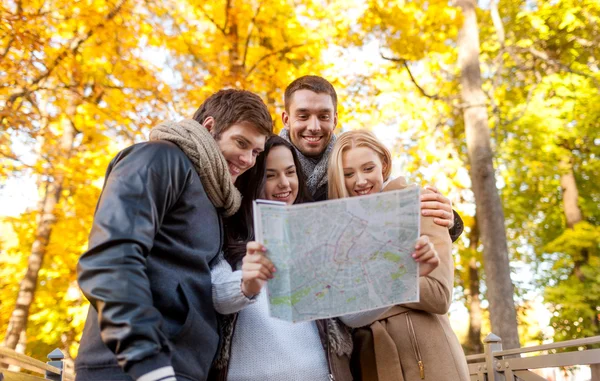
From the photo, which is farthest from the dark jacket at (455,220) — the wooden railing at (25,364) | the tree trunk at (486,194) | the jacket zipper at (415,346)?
the tree trunk at (486,194)

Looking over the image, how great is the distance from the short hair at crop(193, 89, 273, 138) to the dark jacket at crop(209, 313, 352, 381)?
711 mm

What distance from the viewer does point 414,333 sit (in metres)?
2.61

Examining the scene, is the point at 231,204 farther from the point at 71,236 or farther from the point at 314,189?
the point at 71,236

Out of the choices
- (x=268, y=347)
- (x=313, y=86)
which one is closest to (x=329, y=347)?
(x=268, y=347)

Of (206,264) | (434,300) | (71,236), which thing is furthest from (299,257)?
(71,236)

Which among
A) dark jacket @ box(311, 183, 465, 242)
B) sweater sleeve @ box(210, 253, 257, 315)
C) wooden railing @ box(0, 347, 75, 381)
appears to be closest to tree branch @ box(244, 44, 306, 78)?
wooden railing @ box(0, 347, 75, 381)

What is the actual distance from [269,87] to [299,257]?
620 centimetres

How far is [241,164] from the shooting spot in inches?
93.7

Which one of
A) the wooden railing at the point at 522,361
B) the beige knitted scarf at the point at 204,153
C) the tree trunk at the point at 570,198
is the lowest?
the wooden railing at the point at 522,361

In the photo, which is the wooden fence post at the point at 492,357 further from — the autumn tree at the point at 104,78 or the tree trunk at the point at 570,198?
the tree trunk at the point at 570,198

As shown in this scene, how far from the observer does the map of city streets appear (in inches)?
76.7

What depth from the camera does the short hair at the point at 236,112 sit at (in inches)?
92.4

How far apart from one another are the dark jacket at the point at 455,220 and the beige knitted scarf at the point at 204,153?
2.69 feet

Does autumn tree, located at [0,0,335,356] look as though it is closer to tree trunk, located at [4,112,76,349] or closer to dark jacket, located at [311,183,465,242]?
tree trunk, located at [4,112,76,349]
